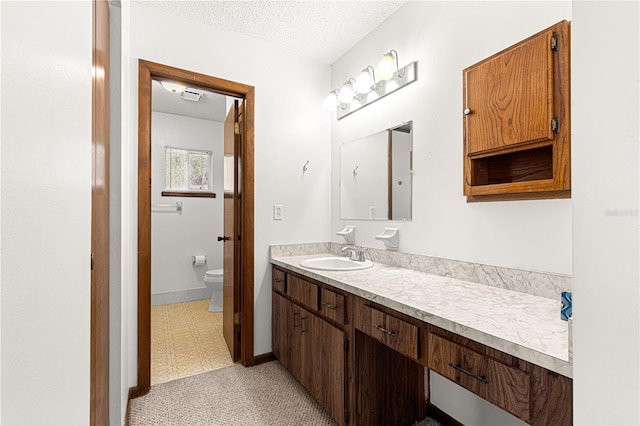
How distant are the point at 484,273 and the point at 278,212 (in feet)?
4.96

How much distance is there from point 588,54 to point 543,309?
3.16 ft

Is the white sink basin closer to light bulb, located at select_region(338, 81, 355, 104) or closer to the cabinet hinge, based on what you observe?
light bulb, located at select_region(338, 81, 355, 104)

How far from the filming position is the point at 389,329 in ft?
4.23

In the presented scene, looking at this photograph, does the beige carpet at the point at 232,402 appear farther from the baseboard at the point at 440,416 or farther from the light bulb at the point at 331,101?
the light bulb at the point at 331,101

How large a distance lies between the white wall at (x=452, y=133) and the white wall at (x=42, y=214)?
153 centimetres

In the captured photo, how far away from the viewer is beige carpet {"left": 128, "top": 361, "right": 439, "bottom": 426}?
68.3 inches

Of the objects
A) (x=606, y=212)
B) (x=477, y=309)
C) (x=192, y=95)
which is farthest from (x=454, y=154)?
(x=192, y=95)

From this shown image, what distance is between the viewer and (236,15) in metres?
2.14

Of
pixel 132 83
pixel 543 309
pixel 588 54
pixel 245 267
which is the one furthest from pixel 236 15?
pixel 543 309

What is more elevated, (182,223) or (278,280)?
(182,223)

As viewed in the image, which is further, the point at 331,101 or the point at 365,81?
the point at 331,101

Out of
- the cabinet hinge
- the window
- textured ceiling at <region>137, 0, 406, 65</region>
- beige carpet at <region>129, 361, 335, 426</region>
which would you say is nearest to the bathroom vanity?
beige carpet at <region>129, 361, 335, 426</region>

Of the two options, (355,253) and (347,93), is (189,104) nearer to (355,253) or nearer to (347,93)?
(347,93)

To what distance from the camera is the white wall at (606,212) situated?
1.38 ft
